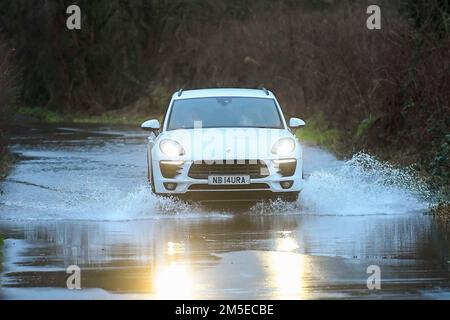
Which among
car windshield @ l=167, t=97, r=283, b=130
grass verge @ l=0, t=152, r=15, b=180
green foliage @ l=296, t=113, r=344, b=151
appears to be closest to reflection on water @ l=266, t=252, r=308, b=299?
car windshield @ l=167, t=97, r=283, b=130

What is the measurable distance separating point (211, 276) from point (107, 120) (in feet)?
122

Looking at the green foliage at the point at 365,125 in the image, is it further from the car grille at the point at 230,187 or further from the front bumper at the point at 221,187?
the car grille at the point at 230,187

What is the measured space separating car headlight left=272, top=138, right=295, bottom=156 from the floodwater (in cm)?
80

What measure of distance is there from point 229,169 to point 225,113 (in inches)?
67.4

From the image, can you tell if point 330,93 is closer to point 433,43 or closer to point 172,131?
point 433,43

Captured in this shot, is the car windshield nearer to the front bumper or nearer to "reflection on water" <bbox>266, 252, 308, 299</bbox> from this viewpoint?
the front bumper

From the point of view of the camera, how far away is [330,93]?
32.5 m

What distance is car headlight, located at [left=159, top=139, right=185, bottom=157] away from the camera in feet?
53.0

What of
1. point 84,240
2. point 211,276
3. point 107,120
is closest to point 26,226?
point 84,240

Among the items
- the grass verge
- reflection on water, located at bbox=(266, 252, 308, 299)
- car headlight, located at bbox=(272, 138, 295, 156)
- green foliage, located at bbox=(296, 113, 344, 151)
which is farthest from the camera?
green foliage, located at bbox=(296, 113, 344, 151)

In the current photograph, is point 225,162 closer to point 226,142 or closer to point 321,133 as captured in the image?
point 226,142

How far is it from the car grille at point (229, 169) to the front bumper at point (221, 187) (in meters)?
0.04
